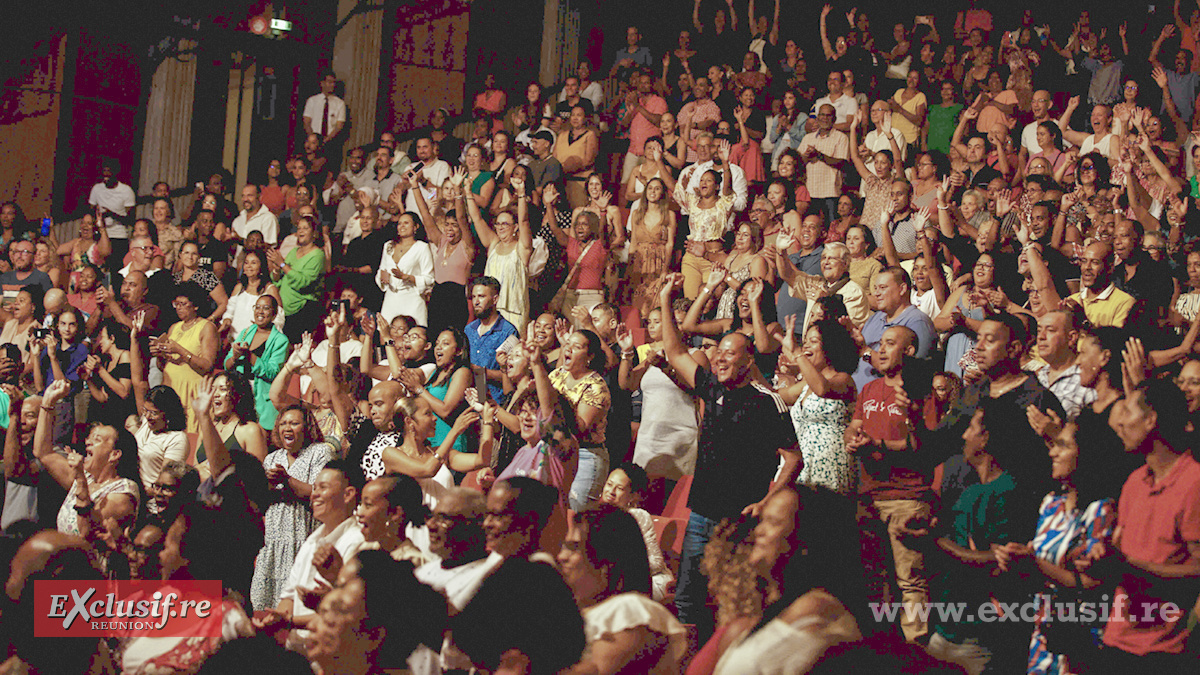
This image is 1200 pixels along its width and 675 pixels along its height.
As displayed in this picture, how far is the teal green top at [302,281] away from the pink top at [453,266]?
100cm

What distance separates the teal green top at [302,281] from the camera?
984cm

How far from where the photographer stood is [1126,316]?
6.92m

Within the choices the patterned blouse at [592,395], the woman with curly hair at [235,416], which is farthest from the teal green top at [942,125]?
the woman with curly hair at [235,416]

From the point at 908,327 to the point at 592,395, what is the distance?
1.76 metres

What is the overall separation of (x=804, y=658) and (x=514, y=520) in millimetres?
1468

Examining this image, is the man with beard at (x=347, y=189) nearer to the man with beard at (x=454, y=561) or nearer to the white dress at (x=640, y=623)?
the man with beard at (x=454, y=561)

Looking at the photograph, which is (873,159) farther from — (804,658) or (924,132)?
(804,658)

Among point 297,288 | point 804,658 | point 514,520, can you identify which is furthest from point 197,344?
point 804,658

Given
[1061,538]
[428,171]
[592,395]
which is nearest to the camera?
[1061,538]

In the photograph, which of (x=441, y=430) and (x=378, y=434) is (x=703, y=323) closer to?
(x=441, y=430)

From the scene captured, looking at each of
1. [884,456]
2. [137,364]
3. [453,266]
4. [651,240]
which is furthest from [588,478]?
[137,364]

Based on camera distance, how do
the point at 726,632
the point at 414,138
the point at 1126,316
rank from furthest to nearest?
the point at 414,138
the point at 1126,316
the point at 726,632

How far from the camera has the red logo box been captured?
176 inches

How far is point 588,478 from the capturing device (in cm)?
601
